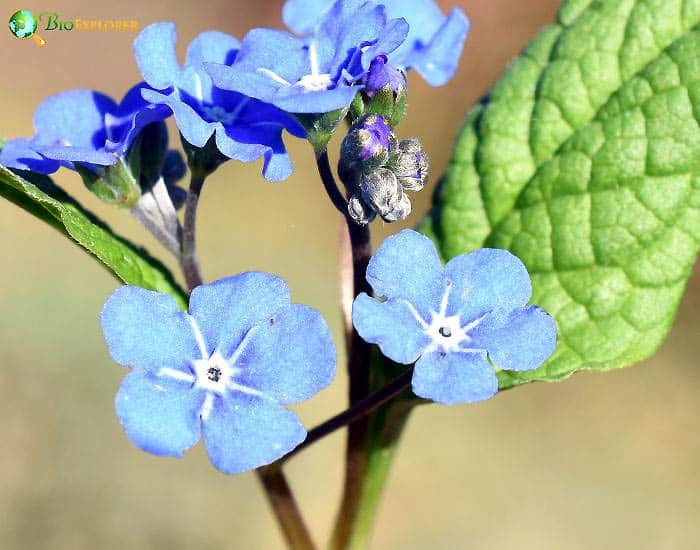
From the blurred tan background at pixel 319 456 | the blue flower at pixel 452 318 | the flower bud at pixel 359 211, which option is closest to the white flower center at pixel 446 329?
the blue flower at pixel 452 318

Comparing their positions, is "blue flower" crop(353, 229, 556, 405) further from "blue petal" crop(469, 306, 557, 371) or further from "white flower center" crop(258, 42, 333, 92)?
"white flower center" crop(258, 42, 333, 92)

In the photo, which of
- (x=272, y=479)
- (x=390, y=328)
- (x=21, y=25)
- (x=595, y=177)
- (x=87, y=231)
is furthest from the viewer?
(x=21, y=25)

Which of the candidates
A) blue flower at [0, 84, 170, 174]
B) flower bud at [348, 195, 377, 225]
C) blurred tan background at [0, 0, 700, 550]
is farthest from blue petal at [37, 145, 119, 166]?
blurred tan background at [0, 0, 700, 550]

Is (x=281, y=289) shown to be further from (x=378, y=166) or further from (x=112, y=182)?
(x=112, y=182)

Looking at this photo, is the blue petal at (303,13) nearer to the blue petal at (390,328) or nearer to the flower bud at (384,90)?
the flower bud at (384,90)

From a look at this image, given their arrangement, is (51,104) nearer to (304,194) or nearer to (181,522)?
(181,522)

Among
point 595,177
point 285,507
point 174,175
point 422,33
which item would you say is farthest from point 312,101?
point 285,507

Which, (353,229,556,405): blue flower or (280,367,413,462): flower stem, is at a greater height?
(353,229,556,405): blue flower
